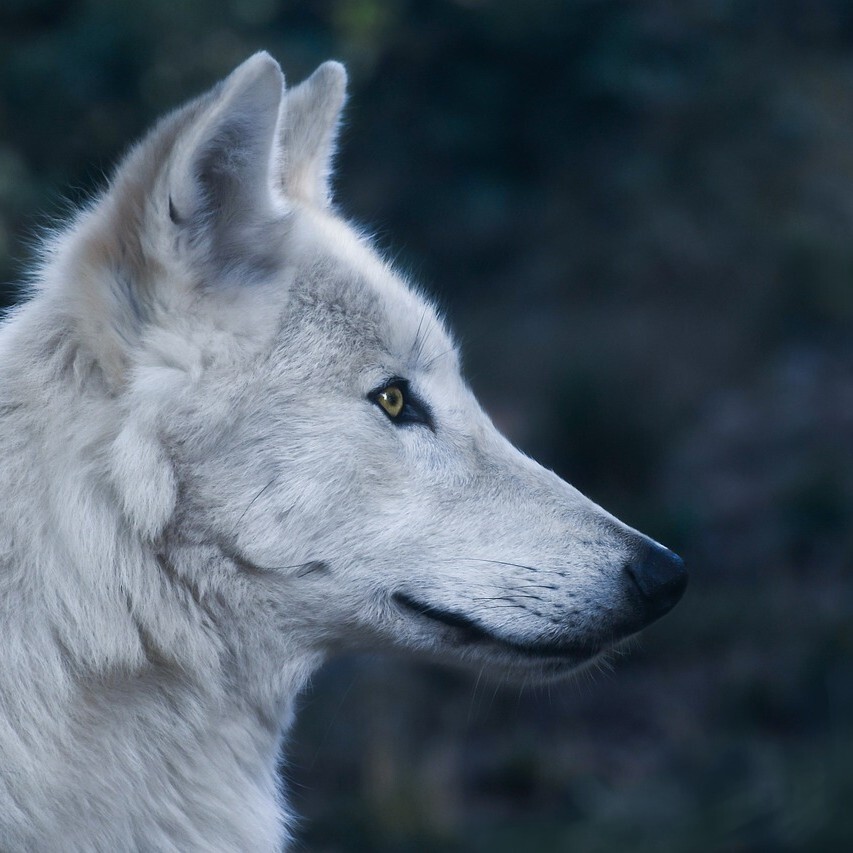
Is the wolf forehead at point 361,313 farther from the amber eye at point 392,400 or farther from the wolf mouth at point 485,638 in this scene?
the wolf mouth at point 485,638

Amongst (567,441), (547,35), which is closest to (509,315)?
(567,441)

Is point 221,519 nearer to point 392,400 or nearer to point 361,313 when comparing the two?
point 392,400

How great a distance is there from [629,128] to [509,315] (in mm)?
3232

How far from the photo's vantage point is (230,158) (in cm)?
250

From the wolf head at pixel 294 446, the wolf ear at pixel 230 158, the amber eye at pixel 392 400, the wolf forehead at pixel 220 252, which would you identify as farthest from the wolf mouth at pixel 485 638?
the wolf ear at pixel 230 158

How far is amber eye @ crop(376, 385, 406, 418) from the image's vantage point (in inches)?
106

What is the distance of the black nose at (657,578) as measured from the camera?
8.93 feet

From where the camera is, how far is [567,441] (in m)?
9.62

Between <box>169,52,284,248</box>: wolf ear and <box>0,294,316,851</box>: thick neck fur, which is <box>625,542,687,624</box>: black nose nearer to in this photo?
<box>0,294,316,851</box>: thick neck fur

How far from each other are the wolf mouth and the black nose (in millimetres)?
177

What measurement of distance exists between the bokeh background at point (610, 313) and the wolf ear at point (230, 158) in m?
0.91

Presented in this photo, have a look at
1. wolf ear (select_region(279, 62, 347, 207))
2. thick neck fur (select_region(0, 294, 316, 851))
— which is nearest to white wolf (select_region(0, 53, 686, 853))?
thick neck fur (select_region(0, 294, 316, 851))

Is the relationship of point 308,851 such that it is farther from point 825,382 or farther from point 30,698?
point 825,382

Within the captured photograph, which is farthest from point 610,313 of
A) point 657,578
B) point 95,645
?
point 95,645
